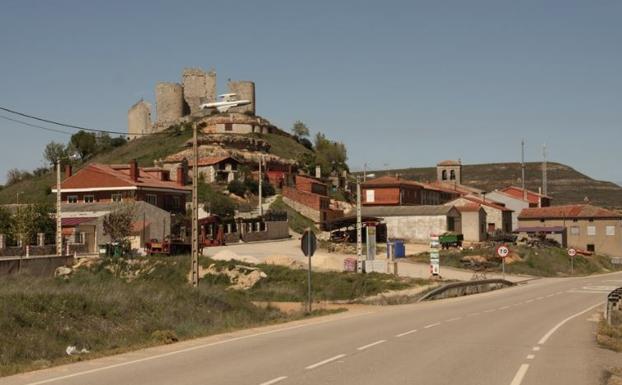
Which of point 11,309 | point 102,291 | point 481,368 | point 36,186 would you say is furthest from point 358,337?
point 36,186

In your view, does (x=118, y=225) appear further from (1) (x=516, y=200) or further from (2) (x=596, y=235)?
(1) (x=516, y=200)

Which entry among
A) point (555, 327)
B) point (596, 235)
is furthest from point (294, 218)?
point (555, 327)

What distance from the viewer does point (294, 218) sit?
306ft

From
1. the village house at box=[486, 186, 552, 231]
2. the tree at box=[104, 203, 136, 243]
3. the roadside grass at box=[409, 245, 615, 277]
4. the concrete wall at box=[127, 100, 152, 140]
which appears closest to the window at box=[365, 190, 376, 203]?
the village house at box=[486, 186, 552, 231]

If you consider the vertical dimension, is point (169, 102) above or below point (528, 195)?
above

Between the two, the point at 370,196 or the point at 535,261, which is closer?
the point at 535,261

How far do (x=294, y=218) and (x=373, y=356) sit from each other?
254 feet

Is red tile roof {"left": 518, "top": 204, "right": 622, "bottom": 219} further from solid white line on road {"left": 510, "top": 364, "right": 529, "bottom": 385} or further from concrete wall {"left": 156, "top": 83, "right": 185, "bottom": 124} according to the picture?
solid white line on road {"left": 510, "top": 364, "right": 529, "bottom": 385}

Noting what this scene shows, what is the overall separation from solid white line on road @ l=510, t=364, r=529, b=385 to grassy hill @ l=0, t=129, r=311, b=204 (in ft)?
328

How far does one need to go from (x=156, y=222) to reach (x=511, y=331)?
5464cm

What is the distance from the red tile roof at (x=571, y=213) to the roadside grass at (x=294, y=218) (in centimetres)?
3035

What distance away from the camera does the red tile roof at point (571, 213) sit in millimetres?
100562

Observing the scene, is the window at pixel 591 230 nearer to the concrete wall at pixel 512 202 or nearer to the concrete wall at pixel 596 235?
the concrete wall at pixel 596 235

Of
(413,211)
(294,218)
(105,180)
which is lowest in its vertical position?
(294,218)
